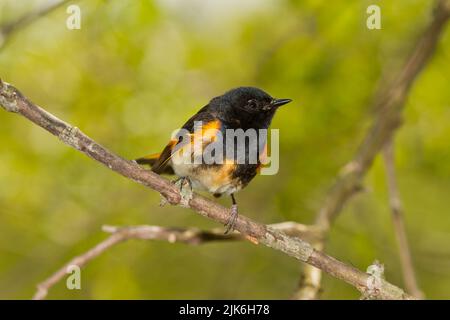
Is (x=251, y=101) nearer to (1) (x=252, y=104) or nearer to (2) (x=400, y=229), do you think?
(1) (x=252, y=104)

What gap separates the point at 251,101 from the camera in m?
3.95

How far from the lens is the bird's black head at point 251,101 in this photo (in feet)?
12.8

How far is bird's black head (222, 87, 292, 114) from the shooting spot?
12.8ft

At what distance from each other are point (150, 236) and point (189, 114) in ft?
5.92

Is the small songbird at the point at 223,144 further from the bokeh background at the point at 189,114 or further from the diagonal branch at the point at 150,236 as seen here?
the bokeh background at the point at 189,114

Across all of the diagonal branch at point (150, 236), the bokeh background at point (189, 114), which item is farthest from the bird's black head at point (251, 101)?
the bokeh background at point (189, 114)

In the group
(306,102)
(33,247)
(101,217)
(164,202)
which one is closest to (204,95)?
(306,102)

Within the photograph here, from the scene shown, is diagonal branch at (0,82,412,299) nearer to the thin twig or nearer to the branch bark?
the thin twig

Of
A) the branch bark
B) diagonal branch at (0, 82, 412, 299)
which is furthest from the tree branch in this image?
the branch bark

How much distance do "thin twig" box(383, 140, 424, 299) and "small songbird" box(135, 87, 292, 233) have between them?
111 centimetres

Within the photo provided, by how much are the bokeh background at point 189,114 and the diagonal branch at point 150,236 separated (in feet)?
4.17
